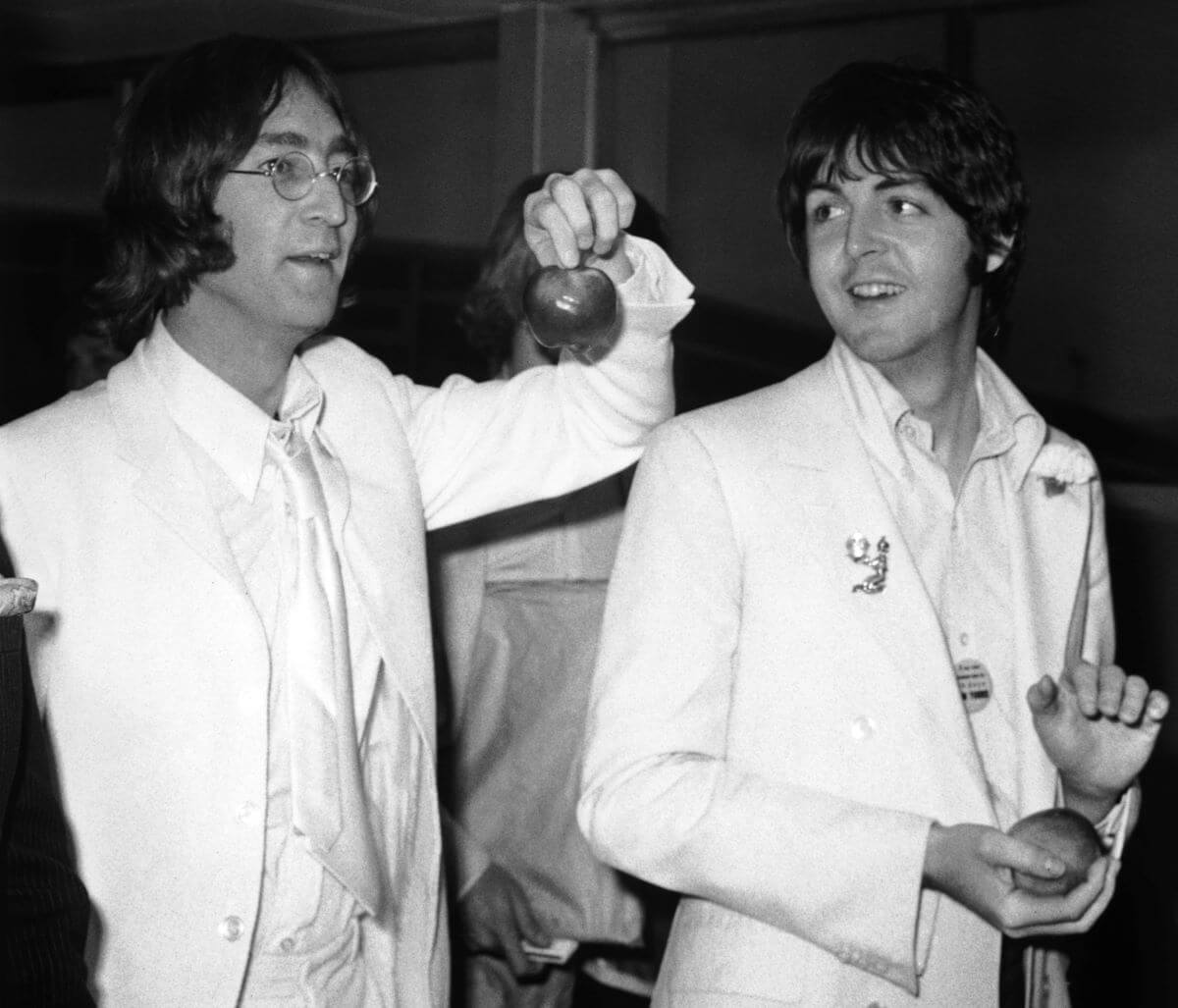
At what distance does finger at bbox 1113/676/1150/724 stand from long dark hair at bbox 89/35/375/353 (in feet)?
3.65

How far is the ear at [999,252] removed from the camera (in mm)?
1914

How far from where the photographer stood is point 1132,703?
1.68 m

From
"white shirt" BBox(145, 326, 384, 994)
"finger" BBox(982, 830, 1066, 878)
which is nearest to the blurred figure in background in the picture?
"white shirt" BBox(145, 326, 384, 994)

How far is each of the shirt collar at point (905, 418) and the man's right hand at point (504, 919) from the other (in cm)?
94

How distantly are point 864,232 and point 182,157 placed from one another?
0.81 metres

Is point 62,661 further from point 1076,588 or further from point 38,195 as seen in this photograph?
point 38,195

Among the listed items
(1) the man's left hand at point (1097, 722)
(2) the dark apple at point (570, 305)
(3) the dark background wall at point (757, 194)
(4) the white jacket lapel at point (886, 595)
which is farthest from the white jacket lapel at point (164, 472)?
(3) the dark background wall at point (757, 194)

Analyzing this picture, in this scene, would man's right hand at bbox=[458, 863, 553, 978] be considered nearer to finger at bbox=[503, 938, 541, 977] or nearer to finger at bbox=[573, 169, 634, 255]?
finger at bbox=[503, 938, 541, 977]

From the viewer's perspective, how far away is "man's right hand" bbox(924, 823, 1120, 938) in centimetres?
144

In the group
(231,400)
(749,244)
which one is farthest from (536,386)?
(749,244)

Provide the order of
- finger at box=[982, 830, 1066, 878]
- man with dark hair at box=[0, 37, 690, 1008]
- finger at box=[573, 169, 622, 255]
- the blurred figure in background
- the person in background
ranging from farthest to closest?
the blurred figure in background → finger at box=[573, 169, 622, 255] → man with dark hair at box=[0, 37, 690, 1008] → finger at box=[982, 830, 1066, 878] → the person in background

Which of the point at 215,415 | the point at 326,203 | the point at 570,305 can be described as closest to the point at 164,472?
the point at 215,415

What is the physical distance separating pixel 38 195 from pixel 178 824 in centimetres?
307

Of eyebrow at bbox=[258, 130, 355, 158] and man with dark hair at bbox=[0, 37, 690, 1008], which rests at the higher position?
eyebrow at bbox=[258, 130, 355, 158]
